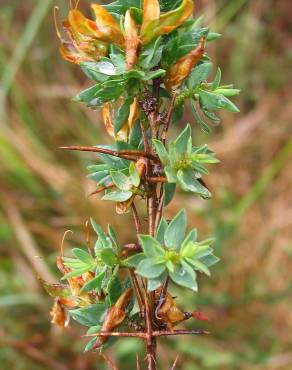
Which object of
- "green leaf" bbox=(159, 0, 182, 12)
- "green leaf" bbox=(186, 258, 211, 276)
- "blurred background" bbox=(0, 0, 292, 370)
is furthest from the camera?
"blurred background" bbox=(0, 0, 292, 370)

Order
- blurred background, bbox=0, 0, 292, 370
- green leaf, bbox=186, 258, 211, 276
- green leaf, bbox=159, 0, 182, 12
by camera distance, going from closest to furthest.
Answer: green leaf, bbox=186, 258, 211, 276, green leaf, bbox=159, 0, 182, 12, blurred background, bbox=0, 0, 292, 370

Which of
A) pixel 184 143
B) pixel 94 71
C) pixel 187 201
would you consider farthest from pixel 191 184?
pixel 187 201

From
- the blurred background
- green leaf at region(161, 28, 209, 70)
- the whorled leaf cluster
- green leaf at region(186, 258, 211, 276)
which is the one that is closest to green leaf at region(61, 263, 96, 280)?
the whorled leaf cluster

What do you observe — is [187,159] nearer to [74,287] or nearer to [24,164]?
[74,287]

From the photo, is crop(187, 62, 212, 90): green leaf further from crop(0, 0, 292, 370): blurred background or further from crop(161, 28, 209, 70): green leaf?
crop(0, 0, 292, 370): blurred background

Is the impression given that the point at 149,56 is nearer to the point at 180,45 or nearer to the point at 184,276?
the point at 180,45

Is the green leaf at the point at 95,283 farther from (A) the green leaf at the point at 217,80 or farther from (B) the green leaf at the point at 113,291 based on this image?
(A) the green leaf at the point at 217,80

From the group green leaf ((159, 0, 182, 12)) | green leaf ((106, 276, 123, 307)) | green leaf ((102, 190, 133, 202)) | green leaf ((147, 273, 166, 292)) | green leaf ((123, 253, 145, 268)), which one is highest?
green leaf ((159, 0, 182, 12))

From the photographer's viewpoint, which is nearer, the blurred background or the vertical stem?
the vertical stem

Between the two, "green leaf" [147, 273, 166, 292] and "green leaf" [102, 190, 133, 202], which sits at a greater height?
"green leaf" [102, 190, 133, 202]
